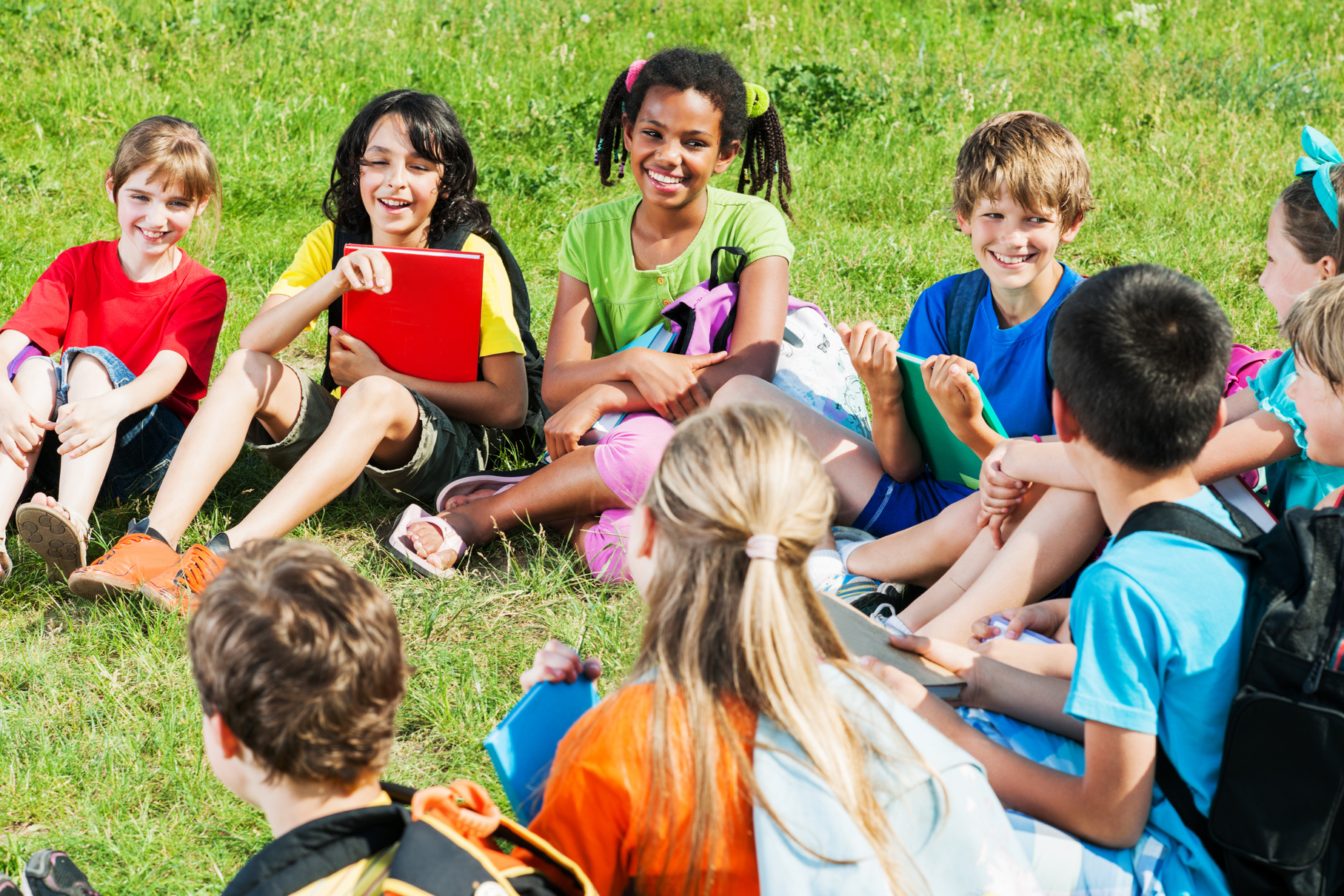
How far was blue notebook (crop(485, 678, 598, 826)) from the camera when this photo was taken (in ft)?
5.42

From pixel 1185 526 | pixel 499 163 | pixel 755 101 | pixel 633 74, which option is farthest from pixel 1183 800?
pixel 499 163

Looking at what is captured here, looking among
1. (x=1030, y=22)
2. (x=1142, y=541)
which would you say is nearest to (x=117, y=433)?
(x=1142, y=541)

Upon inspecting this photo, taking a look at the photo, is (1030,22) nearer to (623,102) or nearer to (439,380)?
(623,102)

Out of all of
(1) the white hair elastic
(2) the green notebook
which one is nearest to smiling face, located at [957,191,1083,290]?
(2) the green notebook

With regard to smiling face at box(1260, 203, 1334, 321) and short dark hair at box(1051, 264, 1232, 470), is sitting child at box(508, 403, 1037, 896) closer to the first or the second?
short dark hair at box(1051, 264, 1232, 470)

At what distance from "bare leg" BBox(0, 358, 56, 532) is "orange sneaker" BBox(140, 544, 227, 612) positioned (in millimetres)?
599

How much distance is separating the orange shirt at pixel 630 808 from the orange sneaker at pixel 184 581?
60.2 inches

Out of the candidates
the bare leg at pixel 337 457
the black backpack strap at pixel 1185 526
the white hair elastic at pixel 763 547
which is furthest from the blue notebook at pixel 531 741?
the bare leg at pixel 337 457

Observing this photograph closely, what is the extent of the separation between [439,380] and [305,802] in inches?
82.5

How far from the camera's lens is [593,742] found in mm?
1479

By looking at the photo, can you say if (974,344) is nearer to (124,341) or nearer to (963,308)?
(963,308)

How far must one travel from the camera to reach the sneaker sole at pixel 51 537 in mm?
2783

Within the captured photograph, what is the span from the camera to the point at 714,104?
335 cm

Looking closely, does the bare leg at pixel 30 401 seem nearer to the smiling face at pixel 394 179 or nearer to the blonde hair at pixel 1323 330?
the smiling face at pixel 394 179
